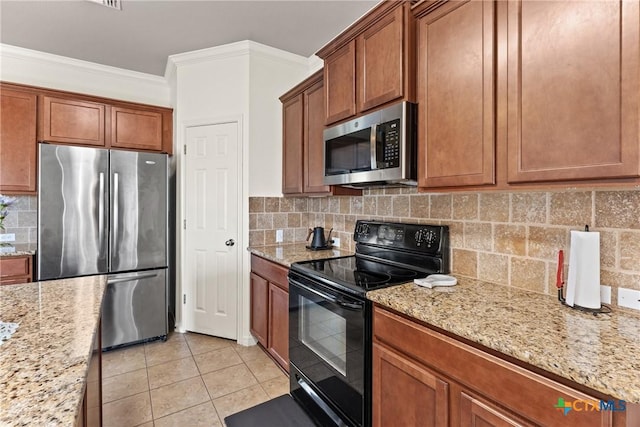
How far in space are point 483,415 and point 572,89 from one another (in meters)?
1.10

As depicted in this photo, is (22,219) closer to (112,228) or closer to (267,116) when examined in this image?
(112,228)

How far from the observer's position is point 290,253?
255 centimetres

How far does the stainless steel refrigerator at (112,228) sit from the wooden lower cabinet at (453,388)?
7.74ft

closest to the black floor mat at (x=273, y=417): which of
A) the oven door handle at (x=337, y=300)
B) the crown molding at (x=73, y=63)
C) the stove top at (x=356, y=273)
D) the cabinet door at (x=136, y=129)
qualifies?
the oven door handle at (x=337, y=300)

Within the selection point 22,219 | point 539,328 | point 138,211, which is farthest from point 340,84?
point 22,219

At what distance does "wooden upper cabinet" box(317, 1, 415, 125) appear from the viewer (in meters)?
1.62

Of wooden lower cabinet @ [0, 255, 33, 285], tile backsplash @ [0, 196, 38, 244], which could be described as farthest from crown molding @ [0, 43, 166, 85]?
wooden lower cabinet @ [0, 255, 33, 285]

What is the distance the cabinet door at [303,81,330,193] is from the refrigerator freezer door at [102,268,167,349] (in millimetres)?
A: 1683

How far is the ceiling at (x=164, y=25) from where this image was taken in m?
2.37

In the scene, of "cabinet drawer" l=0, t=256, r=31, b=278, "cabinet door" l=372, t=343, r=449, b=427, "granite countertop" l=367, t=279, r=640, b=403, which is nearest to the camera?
"granite countertop" l=367, t=279, r=640, b=403

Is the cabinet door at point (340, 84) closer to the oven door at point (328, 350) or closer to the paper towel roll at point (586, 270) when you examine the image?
the oven door at point (328, 350)

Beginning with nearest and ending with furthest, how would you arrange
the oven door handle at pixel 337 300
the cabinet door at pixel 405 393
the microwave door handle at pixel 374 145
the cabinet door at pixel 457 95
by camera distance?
1. the cabinet door at pixel 405 393
2. the cabinet door at pixel 457 95
3. the oven door handle at pixel 337 300
4. the microwave door handle at pixel 374 145

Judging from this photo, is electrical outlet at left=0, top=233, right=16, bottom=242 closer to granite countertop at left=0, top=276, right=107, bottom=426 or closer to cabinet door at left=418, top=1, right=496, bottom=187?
granite countertop at left=0, top=276, right=107, bottom=426

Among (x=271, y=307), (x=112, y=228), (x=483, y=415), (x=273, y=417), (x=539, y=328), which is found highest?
(x=112, y=228)
